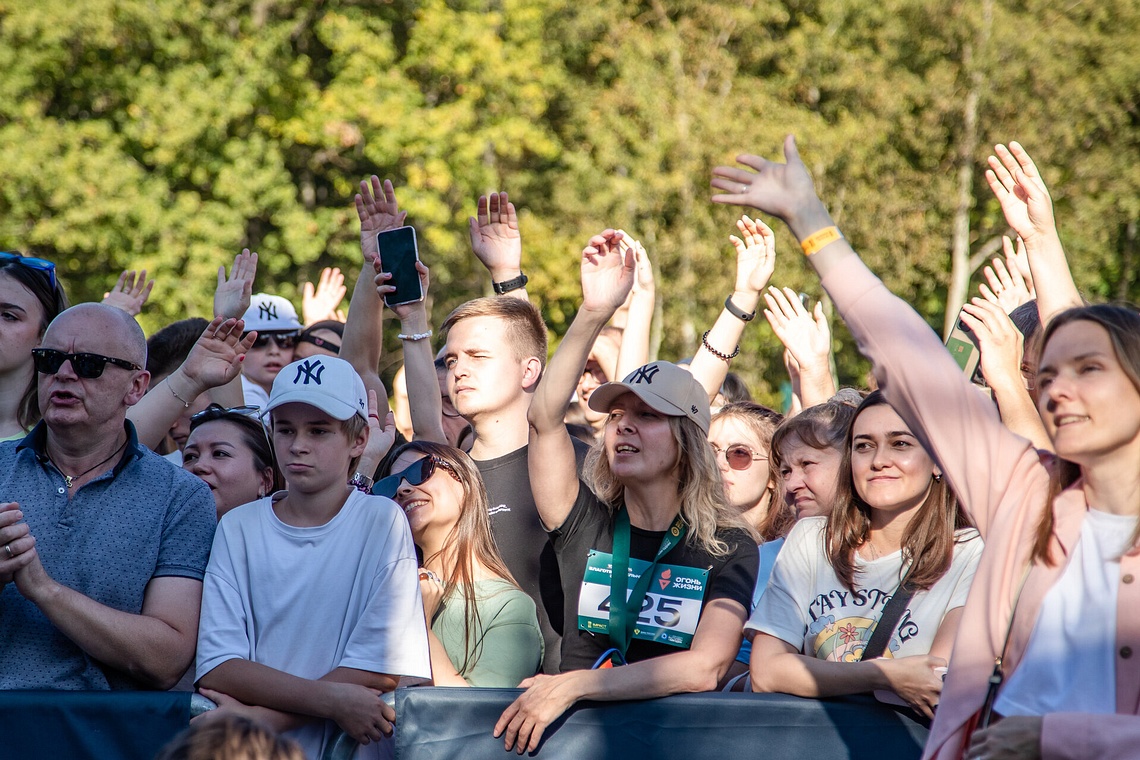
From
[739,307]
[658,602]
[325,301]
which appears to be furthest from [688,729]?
[325,301]

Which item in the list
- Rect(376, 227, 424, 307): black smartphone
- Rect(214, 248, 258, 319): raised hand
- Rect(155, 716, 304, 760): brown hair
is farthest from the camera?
Rect(214, 248, 258, 319): raised hand

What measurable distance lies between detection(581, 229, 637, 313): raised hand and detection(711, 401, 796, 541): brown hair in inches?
48.7

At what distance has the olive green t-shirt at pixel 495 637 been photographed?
3.84 m

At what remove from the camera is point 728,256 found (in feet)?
81.3

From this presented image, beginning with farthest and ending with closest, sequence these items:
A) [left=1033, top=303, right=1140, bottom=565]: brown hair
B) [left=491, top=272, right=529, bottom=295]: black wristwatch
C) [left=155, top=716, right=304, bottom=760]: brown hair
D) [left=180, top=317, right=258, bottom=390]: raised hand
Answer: [left=491, top=272, right=529, bottom=295]: black wristwatch < [left=180, top=317, right=258, bottom=390]: raised hand < [left=1033, top=303, right=1140, bottom=565]: brown hair < [left=155, top=716, right=304, bottom=760]: brown hair

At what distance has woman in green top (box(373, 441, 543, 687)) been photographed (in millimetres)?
3854

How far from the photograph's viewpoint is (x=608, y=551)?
3.90 meters

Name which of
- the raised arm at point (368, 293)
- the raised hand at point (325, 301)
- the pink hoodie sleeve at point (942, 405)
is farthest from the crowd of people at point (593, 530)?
the raised hand at point (325, 301)

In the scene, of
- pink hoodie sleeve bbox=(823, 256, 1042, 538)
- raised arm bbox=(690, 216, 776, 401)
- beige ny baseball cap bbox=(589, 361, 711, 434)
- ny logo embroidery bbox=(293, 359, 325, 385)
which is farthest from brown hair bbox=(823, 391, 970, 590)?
raised arm bbox=(690, 216, 776, 401)

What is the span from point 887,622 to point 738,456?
6.36 feet

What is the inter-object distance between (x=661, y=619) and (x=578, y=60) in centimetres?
2487

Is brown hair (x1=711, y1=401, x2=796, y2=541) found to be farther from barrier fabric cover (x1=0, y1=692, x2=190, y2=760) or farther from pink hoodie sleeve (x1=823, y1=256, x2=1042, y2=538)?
barrier fabric cover (x1=0, y1=692, x2=190, y2=760)

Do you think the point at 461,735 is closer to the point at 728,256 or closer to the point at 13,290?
the point at 13,290

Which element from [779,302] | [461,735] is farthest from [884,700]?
[779,302]
